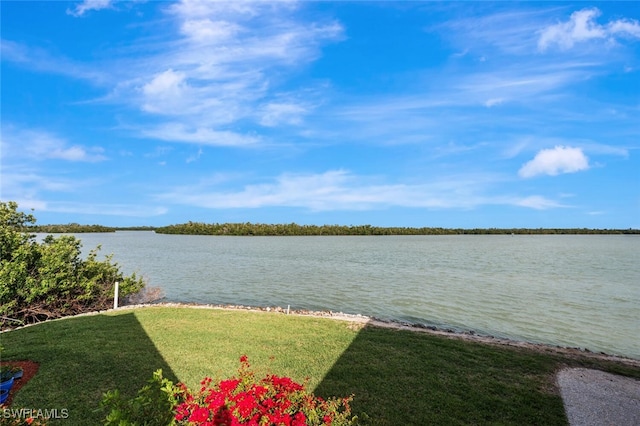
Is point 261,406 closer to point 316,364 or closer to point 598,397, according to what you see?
point 316,364

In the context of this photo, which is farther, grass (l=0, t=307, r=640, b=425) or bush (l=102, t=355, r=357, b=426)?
grass (l=0, t=307, r=640, b=425)

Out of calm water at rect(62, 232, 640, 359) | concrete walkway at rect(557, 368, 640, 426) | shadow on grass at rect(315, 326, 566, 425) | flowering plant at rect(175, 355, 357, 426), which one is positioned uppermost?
flowering plant at rect(175, 355, 357, 426)

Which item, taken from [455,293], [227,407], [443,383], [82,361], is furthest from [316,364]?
[455,293]

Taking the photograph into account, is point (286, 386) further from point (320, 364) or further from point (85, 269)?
point (85, 269)

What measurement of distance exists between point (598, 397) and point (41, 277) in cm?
1670

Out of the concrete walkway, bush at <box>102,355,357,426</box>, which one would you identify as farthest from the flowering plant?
the concrete walkway

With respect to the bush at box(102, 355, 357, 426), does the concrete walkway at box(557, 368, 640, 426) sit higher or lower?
lower

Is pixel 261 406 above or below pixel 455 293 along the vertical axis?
above

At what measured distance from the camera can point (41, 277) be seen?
12.8 m

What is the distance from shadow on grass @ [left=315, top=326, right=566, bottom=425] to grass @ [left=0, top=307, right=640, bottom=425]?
0.07 ft

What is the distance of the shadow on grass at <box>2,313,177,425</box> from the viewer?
5.99m

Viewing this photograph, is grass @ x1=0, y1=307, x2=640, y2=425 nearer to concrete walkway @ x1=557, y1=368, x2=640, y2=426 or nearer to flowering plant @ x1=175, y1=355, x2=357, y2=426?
concrete walkway @ x1=557, y1=368, x2=640, y2=426

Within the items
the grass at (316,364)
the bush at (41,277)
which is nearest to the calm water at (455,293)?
the bush at (41,277)

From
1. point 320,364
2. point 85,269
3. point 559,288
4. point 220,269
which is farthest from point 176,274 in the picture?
point 559,288
